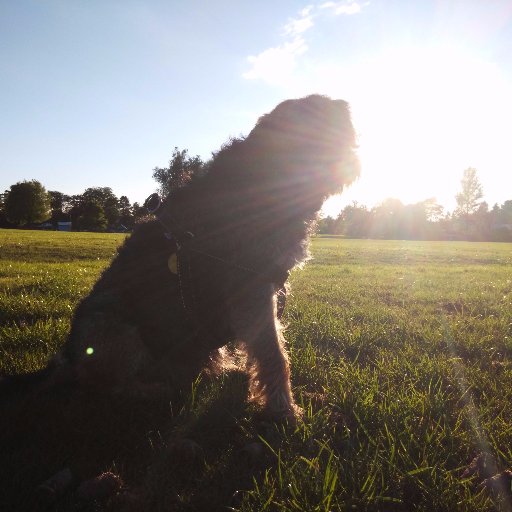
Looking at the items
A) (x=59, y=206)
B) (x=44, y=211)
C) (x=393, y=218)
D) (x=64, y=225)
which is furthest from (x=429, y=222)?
(x=59, y=206)

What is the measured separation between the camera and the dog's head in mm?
→ 3803

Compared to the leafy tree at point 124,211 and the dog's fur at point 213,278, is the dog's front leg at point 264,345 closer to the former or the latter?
the dog's fur at point 213,278

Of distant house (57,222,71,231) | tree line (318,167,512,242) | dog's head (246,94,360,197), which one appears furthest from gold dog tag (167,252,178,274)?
distant house (57,222,71,231)

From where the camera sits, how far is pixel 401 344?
4.60m

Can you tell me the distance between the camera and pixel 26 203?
8669cm

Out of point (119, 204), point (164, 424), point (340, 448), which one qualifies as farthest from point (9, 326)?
point (119, 204)

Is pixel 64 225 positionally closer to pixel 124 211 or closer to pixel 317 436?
pixel 124 211

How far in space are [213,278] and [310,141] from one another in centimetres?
173

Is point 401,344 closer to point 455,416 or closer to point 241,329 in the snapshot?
point 455,416

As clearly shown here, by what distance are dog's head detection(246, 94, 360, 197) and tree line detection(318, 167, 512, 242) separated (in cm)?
7144

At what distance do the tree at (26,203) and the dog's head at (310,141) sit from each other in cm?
9801

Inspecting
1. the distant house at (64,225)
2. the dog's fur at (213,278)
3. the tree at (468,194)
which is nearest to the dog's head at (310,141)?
the dog's fur at (213,278)

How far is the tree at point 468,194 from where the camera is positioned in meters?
79.5

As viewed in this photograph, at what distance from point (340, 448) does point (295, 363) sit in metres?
1.36
